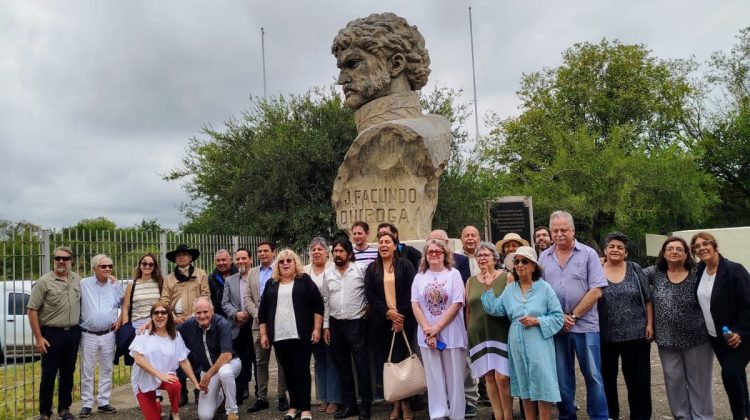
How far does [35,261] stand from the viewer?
688 cm

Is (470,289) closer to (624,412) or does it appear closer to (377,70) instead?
(624,412)

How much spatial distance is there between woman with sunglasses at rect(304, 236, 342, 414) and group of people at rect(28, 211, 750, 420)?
0.01 m

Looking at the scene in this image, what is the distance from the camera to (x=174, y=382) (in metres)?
5.63

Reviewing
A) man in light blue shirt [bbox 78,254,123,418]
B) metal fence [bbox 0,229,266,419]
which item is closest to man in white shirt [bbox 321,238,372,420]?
man in light blue shirt [bbox 78,254,123,418]

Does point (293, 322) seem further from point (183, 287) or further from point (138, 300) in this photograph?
point (138, 300)

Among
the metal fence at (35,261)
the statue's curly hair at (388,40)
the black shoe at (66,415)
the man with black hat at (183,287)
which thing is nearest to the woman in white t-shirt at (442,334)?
the man with black hat at (183,287)

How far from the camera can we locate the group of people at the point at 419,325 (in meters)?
4.82

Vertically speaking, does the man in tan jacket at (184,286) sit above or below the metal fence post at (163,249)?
below

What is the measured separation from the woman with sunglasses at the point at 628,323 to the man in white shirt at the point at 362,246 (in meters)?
1.99

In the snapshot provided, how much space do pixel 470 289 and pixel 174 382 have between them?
260 centimetres

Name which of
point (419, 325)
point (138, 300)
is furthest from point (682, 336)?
point (138, 300)

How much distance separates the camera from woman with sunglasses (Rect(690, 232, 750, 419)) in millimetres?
4680

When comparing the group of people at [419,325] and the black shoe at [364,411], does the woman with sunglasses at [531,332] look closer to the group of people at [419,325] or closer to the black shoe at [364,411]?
the group of people at [419,325]

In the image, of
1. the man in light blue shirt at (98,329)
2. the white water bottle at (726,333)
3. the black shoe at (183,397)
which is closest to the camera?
the white water bottle at (726,333)
